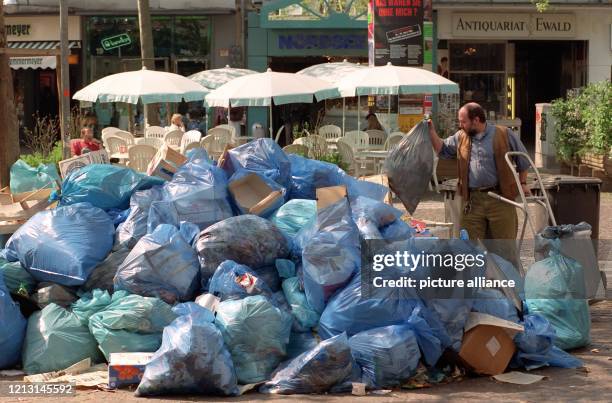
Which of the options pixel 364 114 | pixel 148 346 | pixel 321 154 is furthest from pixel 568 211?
pixel 364 114

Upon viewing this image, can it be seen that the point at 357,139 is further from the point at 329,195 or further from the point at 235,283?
the point at 235,283

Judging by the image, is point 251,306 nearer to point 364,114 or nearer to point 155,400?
point 155,400

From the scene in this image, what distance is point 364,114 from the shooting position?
26.1m

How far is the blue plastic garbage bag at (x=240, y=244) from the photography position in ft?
23.5

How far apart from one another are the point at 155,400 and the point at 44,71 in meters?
25.9

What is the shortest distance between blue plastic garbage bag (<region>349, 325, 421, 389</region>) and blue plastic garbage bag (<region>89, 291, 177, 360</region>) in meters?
1.22

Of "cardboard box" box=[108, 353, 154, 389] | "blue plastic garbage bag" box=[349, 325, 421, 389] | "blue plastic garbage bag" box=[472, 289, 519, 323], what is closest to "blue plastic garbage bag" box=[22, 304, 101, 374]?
"cardboard box" box=[108, 353, 154, 389]

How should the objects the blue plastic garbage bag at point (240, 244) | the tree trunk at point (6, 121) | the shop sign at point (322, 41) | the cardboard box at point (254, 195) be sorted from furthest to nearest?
the shop sign at point (322, 41) → the tree trunk at point (6, 121) → the cardboard box at point (254, 195) → the blue plastic garbage bag at point (240, 244)

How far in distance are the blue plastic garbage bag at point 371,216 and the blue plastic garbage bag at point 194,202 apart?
3.33 ft

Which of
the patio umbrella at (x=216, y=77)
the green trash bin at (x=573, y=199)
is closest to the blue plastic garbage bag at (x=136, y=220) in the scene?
the green trash bin at (x=573, y=199)

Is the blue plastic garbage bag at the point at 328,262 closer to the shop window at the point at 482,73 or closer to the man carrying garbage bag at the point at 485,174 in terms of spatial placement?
the man carrying garbage bag at the point at 485,174

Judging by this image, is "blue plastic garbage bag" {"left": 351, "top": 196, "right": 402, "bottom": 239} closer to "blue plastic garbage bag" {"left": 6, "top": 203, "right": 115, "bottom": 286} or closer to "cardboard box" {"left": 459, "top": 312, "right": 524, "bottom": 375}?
"cardboard box" {"left": 459, "top": 312, "right": 524, "bottom": 375}

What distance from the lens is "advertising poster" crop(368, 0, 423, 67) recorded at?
1791cm

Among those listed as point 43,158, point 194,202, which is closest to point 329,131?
point 43,158
